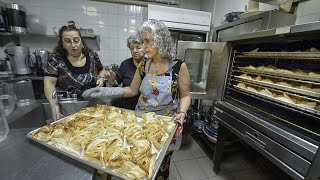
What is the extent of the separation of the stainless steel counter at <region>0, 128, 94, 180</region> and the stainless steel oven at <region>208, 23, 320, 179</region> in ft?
3.25

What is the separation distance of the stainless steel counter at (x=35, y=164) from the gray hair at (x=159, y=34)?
0.78 metres

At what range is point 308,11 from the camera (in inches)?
53.0

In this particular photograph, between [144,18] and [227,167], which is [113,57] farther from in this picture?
[227,167]

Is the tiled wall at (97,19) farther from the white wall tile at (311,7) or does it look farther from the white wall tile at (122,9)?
the white wall tile at (311,7)

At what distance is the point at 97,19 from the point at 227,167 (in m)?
3.01

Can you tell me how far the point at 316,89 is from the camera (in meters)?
0.92

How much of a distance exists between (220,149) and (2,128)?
1.70 m

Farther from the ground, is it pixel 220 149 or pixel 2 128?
pixel 2 128

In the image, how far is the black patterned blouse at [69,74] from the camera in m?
1.30

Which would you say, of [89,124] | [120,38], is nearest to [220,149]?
[89,124]

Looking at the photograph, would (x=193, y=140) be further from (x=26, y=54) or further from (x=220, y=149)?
(x=26, y=54)

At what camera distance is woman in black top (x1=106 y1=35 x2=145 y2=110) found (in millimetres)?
1481

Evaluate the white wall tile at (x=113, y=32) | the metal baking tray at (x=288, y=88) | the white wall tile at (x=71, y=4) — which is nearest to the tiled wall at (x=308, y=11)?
the metal baking tray at (x=288, y=88)

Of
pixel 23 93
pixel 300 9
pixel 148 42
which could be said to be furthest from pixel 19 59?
pixel 300 9
